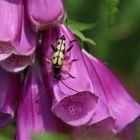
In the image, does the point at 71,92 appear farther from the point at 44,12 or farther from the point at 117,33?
the point at 117,33

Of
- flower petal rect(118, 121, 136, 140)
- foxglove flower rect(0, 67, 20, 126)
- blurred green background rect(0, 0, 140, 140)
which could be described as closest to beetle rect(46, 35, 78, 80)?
foxglove flower rect(0, 67, 20, 126)

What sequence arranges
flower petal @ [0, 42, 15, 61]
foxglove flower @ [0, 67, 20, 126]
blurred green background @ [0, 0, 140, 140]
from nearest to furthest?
flower petal @ [0, 42, 15, 61], foxglove flower @ [0, 67, 20, 126], blurred green background @ [0, 0, 140, 140]

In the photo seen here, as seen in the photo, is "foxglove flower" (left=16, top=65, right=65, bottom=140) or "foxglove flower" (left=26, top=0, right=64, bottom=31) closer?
"foxglove flower" (left=26, top=0, right=64, bottom=31)

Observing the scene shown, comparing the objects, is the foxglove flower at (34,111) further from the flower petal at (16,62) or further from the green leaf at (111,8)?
the green leaf at (111,8)

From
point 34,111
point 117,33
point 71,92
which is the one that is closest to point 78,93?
point 71,92

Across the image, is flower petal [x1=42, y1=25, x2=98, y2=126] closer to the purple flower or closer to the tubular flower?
the purple flower

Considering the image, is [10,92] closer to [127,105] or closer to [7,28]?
[7,28]

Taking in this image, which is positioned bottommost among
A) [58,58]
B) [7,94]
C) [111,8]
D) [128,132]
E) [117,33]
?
[117,33]
